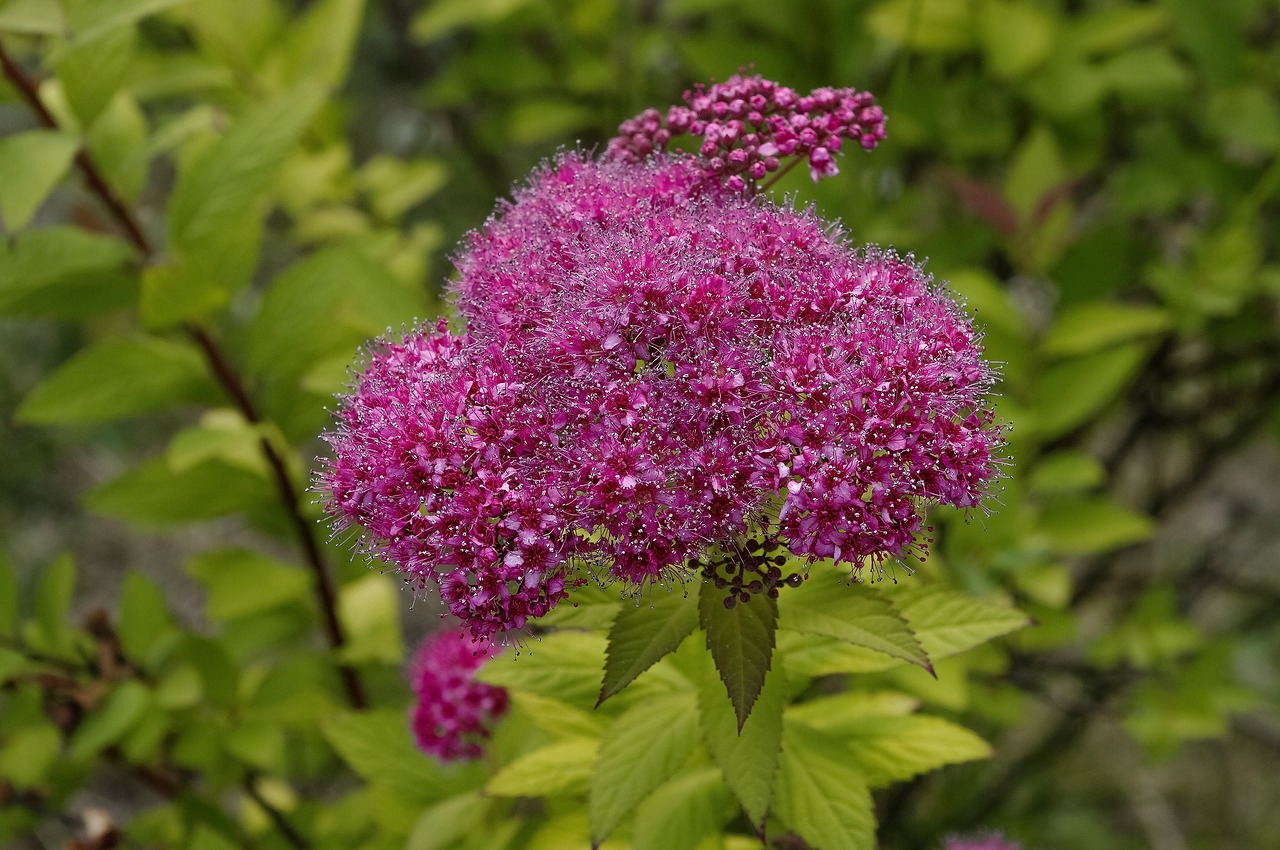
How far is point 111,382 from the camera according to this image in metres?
1.86

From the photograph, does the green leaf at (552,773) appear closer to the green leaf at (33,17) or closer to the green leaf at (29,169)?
the green leaf at (29,169)

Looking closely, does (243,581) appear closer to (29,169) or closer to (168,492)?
(168,492)

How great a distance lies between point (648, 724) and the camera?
1.36m

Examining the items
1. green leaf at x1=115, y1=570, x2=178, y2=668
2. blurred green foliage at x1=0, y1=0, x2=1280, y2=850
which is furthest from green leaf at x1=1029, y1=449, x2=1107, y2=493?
green leaf at x1=115, y1=570, x2=178, y2=668

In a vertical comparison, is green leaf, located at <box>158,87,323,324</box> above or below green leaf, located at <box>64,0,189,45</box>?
below

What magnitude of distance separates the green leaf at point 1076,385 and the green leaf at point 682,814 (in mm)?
1163

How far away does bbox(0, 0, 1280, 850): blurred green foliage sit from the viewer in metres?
1.69

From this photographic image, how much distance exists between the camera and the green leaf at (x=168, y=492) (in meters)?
1.99

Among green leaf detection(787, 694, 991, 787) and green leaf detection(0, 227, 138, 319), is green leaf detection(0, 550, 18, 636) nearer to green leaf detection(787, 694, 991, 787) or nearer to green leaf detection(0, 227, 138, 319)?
green leaf detection(0, 227, 138, 319)

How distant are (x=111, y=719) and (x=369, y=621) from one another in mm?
515

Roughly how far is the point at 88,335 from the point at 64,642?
5.64 feet

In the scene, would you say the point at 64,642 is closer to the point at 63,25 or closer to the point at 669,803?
the point at 63,25

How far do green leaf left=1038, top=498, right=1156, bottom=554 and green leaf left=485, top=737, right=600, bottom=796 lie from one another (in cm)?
122

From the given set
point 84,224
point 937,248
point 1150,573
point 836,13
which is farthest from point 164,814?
point 1150,573
